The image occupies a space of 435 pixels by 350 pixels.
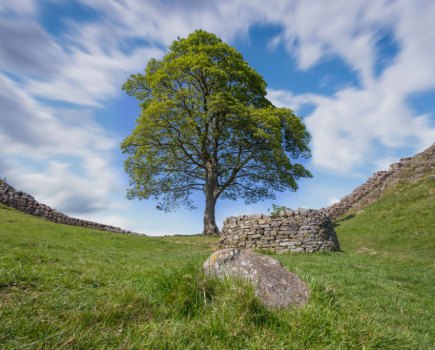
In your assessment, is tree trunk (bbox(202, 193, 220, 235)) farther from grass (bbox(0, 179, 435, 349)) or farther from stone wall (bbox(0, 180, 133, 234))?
grass (bbox(0, 179, 435, 349))

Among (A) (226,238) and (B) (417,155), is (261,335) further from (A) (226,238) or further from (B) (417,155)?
(B) (417,155)

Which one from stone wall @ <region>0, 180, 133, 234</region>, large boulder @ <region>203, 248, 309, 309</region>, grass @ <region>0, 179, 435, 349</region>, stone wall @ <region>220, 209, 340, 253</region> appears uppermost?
stone wall @ <region>0, 180, 133, 234</region>

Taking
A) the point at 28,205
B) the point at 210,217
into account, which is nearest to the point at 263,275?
the point at 210,217

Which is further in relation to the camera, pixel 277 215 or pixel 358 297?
pixel 277 215

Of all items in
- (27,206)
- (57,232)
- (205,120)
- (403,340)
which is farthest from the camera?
(205,120)

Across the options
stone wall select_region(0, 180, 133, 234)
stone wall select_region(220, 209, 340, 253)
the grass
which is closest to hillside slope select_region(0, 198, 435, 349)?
the grass

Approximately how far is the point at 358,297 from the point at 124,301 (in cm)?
643

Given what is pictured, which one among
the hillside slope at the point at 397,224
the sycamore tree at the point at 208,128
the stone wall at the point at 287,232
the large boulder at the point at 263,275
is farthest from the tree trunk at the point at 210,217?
the large boulder at the point at 263,275

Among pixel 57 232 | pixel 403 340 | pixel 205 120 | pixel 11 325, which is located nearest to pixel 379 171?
pixel 205 120

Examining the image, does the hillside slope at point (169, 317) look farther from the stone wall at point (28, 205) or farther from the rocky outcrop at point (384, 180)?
the rocky outcrop at point (384, 180)

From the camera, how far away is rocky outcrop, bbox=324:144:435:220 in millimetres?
38034

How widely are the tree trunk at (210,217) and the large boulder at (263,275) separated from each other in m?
26.8

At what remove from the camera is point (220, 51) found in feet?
107

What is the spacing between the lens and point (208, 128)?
3381cm
